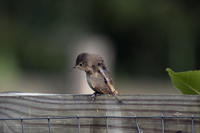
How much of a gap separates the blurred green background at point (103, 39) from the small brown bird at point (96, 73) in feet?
27.9

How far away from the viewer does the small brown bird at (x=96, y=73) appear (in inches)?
76.5

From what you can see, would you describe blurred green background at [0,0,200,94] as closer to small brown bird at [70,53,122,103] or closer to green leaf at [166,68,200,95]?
small brown bird at [70,53,122,103]

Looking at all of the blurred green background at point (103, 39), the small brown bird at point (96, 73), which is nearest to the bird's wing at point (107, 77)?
the small brown bird at point (96, 73)

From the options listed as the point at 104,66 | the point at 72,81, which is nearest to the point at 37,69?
the point at 72,81

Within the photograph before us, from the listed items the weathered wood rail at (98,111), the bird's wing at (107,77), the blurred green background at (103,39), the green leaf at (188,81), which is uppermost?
the blurred green background at (103,39)

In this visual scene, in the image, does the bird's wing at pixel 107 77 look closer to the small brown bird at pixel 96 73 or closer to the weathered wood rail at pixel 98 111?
the small brown bird at pixel 96 73

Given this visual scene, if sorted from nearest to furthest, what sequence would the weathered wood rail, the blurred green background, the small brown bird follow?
the weathered wood rail < the small brown bird < the blurred green background

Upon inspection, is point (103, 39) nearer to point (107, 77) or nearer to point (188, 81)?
point (107, 77)

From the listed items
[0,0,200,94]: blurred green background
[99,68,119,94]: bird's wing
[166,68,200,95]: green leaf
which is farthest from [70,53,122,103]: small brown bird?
[0,0,200,94]: blurred green background

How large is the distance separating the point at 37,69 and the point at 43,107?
10.4 m

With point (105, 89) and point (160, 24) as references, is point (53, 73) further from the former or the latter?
point (105, 89)

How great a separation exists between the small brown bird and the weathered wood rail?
22cm

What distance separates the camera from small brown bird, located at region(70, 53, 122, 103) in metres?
1.94

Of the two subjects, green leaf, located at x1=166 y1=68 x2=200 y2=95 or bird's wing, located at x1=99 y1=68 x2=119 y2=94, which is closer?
green leaf, located at x1=166 y1=68 x2=200 y2=95
